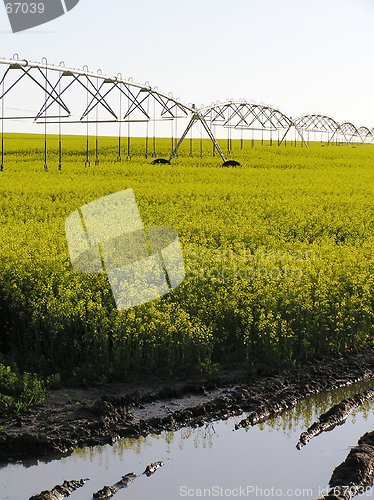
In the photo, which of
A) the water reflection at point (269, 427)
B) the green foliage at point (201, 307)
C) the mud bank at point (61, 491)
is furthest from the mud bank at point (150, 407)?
the mud bank at point (61, 491)

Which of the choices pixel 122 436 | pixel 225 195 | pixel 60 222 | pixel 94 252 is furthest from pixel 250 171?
pixel 122 436

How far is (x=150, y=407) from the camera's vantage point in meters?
9.78

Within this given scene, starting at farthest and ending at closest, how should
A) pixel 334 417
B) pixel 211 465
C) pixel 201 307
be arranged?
pixel 201 307 < pixel 334 417 < pixel 211 465

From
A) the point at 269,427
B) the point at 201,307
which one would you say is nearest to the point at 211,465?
the point at 269,427

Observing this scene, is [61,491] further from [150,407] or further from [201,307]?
[201,307]

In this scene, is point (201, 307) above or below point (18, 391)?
above

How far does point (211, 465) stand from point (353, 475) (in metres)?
1.32

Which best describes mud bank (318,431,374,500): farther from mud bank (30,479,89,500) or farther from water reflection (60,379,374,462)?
mud bank (30,479,89,500)

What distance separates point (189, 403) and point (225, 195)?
1923 cm

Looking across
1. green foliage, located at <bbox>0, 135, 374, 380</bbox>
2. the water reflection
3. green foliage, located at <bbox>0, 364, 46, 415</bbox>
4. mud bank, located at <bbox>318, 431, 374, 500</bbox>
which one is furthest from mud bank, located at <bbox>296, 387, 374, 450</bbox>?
green foliage, located at <bbox>0, 364, 46, 415</bbox>

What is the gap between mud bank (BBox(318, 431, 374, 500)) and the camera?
759 cm

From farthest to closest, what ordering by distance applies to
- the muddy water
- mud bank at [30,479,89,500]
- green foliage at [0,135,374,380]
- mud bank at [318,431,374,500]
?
green foliage at [0,135,374,380], the muddy water, mud bank at [318,431,374,500], mud bank at [30,479,89,500]

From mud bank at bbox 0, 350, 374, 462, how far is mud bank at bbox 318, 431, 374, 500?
4.91ft

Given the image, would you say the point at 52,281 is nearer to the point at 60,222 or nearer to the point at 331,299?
the point at 331,299
